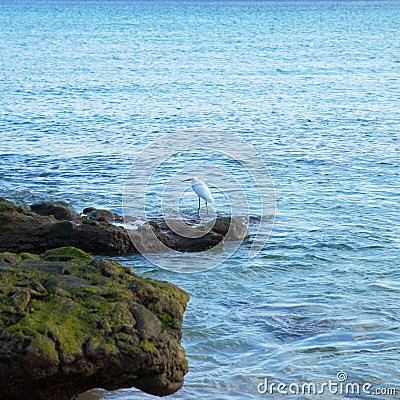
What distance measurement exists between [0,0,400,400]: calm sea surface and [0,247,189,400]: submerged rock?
130 centimetres

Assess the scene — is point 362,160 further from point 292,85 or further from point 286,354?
point 292,85

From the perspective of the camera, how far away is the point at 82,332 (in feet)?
19.0

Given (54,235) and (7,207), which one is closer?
(54,235)

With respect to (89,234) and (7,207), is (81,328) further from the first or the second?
(7,207)

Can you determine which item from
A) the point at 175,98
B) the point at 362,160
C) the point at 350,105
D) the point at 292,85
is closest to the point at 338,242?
the point at 362,160

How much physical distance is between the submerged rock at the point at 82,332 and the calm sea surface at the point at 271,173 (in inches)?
51.0

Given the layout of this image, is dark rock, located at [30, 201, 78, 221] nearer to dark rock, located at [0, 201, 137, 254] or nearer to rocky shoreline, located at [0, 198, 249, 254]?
rocky shoreline, located at [0, 198, 249, 254]

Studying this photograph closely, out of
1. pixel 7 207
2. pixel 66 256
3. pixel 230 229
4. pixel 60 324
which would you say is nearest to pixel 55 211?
pixel 7 207

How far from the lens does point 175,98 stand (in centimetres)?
2984

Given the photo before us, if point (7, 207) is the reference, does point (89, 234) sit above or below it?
below

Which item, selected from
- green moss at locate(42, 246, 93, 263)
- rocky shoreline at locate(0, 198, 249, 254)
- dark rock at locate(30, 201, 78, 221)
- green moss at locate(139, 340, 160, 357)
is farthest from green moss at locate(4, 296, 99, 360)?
dark rock at locate(30, 201, 78, 221)

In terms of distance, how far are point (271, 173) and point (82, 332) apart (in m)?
11.9

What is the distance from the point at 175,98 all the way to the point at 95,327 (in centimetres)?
2446

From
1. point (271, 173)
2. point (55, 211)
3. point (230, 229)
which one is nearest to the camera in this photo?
point (230, 229)
